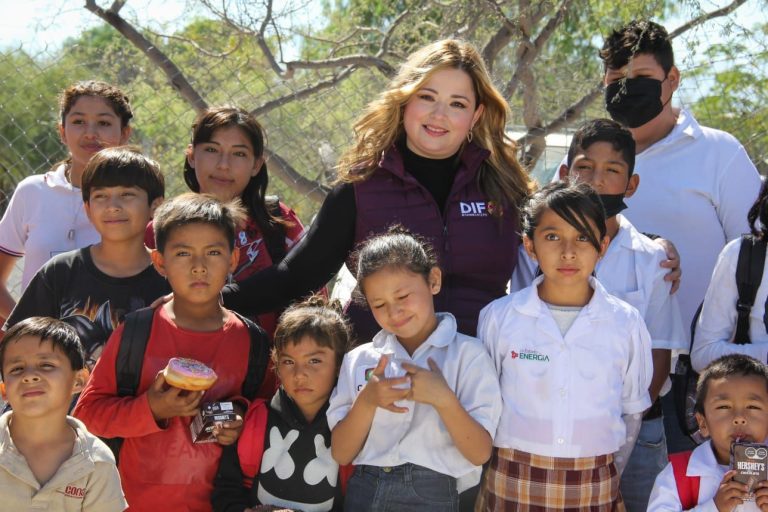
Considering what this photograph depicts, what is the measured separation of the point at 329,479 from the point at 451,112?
1439mm

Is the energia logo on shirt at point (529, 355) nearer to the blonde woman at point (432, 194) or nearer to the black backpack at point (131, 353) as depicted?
the blonde woman at point (432, 194)

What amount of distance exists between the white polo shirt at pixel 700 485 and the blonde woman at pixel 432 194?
0.84 metres

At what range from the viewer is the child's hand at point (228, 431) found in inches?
132

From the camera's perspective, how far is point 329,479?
342cm

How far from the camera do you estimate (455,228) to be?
366cm

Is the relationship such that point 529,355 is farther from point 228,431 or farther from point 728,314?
point 228,431

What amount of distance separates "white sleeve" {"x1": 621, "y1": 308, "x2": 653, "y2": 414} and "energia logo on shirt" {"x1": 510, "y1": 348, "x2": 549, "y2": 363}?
297mm

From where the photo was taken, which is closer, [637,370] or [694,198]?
[637,370]

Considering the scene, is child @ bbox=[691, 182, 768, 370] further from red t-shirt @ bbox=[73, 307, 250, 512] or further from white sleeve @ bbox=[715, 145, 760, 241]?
red t-shirt @ bbox=[73, 307, 250, 512]

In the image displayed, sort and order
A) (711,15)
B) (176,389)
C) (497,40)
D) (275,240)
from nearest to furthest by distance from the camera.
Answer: (176,389) → (275,240) → (711,15) → (497,40)

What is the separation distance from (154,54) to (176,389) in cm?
298

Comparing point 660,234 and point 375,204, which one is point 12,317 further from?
point 660,234

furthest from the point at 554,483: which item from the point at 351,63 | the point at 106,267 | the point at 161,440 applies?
the point at 351,63

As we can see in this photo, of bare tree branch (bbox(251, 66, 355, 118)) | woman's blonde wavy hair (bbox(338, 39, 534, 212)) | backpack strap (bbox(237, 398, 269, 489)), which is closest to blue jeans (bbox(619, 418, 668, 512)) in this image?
woman's blonde wavy hair (bbox(338, 39, 534, 212))
